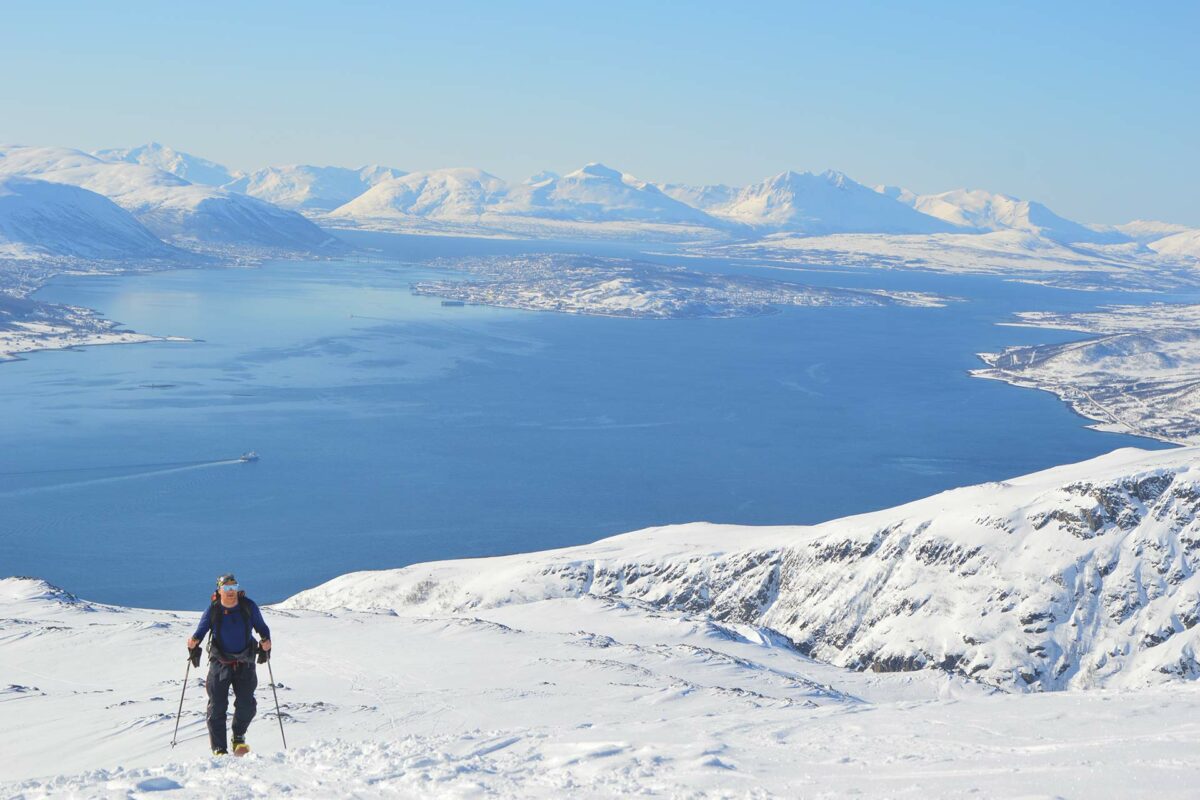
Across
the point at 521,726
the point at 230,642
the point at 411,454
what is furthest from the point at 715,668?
the point at 411,454

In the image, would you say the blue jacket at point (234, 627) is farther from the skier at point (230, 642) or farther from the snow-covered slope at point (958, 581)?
the snow-covered slope at point (958, 581)

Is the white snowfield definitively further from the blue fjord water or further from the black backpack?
the blue fjord water

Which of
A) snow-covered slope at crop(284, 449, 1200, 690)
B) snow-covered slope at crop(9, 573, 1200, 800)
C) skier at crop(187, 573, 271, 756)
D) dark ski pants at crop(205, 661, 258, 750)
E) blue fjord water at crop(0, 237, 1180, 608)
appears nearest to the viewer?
snow-covered slope at crop(9, 573, 1200, 800)

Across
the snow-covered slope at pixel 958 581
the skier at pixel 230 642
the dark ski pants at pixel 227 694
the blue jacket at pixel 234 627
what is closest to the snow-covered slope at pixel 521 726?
the dark ski pants at pixel 227 694

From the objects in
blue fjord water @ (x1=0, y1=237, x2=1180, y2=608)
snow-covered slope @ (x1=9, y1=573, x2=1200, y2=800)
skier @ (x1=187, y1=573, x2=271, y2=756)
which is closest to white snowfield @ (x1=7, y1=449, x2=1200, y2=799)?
snow-covered slope @ (x1=9, y1=573, x2=1200, y2=800)

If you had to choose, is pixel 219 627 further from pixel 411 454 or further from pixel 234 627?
pixel 411 454

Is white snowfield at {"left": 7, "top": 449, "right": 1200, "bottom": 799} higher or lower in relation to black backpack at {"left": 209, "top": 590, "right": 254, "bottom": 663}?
lower

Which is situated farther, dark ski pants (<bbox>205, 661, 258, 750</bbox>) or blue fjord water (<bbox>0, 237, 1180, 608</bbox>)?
blue fjord water (<bbox>0, 237, 1180, 608</bbox>)

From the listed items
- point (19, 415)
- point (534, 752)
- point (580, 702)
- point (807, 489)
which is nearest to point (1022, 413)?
point (807, 489)
